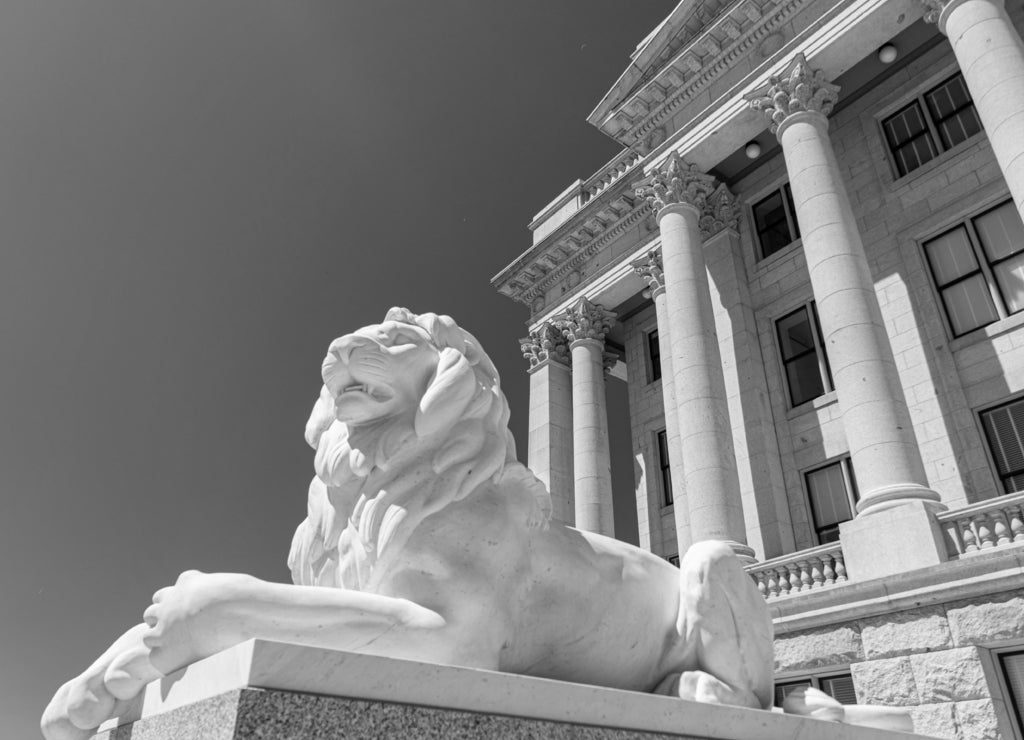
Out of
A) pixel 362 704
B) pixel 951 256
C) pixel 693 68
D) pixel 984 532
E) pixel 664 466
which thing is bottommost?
pixel 362 704

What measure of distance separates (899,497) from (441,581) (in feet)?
35.7

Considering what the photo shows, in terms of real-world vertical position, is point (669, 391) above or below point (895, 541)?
above

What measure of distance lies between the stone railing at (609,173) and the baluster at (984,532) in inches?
630

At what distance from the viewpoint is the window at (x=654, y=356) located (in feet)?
81.4

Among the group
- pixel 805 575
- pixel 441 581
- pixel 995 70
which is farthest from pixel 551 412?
pixel 441 581

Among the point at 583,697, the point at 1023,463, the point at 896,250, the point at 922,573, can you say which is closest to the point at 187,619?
the point at 583,697

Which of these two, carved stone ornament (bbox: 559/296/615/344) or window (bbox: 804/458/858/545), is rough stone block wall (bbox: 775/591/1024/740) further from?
carved stone ornament (bbox: 559/296/615/344)

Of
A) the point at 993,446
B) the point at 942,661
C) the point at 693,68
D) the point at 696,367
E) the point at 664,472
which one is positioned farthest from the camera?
the point at 664,472

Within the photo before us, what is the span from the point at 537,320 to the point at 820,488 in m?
12.4

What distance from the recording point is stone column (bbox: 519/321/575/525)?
23.3m

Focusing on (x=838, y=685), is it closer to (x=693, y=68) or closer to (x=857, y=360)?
(x=857, y=360)

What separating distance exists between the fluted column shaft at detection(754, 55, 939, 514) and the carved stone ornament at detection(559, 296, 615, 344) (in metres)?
9.40

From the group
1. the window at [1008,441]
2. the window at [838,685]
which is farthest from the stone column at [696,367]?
the window at [1008,441]

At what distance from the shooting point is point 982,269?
1588cm
